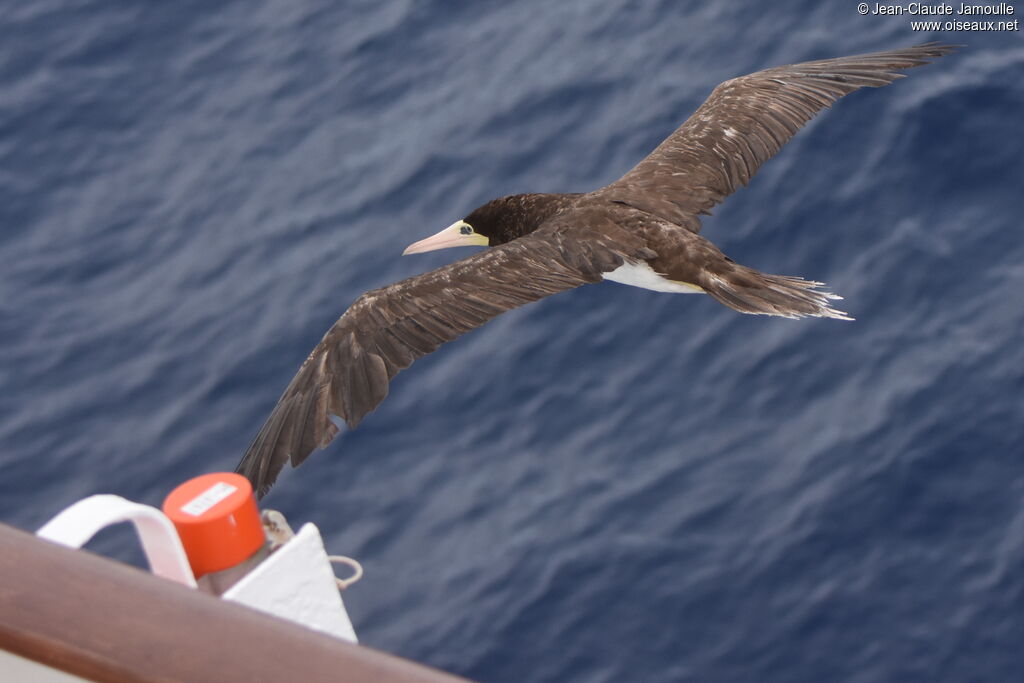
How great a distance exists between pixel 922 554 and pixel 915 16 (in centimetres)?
497

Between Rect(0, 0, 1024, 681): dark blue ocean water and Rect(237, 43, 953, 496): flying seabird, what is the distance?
823mm

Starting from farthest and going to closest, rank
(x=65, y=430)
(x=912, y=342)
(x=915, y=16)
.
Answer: (x=915, y=16) < (x=65, y=430) < (x=912, y=342)

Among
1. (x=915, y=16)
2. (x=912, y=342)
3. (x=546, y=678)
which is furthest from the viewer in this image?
(x=915, y=16)

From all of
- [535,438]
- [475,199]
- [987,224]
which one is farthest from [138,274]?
[987,224]

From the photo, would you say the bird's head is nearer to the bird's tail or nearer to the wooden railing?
the bird's tail

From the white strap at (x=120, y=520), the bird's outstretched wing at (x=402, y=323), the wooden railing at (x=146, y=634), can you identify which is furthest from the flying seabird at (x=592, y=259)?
the wooden railing at (x=146, y=634)

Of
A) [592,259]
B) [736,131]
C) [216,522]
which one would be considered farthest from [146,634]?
[736,131]

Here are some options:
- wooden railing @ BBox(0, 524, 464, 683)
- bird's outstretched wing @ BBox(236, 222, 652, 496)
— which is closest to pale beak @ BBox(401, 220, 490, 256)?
bird's outstretched wing @ BBox(236, 222, 652, 496)

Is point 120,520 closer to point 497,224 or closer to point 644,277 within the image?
point 644,277

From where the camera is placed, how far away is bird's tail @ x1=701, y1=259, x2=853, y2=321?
23.5 ft

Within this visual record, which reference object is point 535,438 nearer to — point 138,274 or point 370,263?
point 370,263

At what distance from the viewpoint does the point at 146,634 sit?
6.23 ft

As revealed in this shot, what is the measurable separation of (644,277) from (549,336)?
59.5 inches

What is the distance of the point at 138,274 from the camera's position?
1027 centimetres
